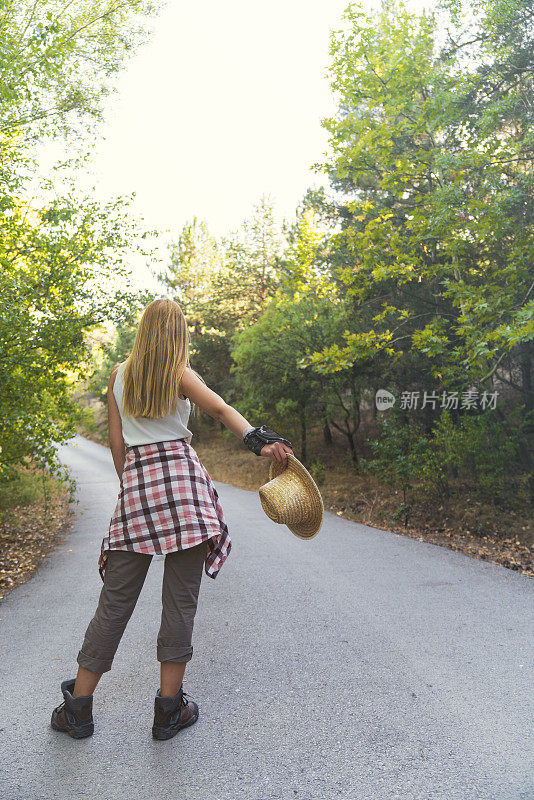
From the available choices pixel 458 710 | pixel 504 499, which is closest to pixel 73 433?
pixel 458 710

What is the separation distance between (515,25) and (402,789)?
10.1 metres

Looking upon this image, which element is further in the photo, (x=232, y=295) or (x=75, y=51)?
(x=232, y=295)

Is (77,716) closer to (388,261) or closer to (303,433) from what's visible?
(388,261)

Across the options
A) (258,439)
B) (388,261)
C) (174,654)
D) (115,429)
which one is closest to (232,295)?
(388,261)

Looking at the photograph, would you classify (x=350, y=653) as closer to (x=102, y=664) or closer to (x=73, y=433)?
(x=102, y=664)

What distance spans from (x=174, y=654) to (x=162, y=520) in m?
0.64

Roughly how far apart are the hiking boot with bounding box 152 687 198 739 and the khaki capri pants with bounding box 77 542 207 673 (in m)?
0.19

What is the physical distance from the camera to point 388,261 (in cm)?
1095

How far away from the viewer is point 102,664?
3.00 meters

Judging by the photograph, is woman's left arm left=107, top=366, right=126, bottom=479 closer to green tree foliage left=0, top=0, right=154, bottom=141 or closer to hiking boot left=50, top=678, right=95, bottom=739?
hiking boot left=50, top=678, right=95, bottom=739

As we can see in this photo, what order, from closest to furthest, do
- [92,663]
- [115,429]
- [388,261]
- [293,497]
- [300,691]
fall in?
[92,663], [293,497], [115,429], [300,691], [388,261]

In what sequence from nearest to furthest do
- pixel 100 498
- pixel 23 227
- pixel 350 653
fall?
1. pixel 350 653
2. pixel 23 227
3. pixel 100 498

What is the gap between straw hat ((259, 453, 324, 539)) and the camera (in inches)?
125

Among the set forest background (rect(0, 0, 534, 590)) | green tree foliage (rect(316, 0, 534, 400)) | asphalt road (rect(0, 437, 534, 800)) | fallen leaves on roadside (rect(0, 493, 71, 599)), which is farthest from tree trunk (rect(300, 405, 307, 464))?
asphalt road (rect(0, 437, 534, 800))
